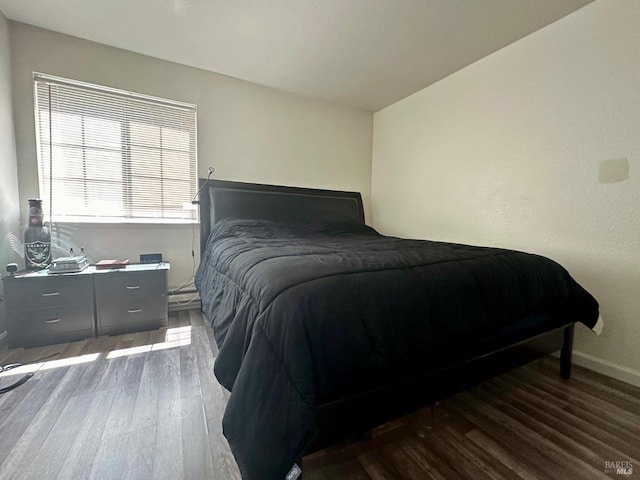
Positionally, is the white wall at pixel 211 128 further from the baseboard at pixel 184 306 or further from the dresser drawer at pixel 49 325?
the dresser drawer at pixel 49 325

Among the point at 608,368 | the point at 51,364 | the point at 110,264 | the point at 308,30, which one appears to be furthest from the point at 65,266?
the point at 608,368

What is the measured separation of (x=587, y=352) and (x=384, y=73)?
2810 mm

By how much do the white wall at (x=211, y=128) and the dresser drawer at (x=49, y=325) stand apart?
62 centimetres

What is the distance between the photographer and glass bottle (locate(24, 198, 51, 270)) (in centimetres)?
220

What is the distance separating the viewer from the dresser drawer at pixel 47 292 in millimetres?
1972

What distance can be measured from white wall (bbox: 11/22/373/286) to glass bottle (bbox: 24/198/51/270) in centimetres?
23

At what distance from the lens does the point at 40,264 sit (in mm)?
2223

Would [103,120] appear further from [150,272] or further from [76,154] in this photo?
[150,272]

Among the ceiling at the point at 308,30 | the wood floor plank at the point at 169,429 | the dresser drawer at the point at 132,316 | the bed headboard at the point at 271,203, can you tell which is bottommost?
the wood floor plank at the point at 169,429

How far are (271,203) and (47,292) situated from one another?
1.93m

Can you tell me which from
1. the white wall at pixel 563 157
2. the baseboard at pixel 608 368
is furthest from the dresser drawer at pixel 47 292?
the baseboard at pixel 608 368

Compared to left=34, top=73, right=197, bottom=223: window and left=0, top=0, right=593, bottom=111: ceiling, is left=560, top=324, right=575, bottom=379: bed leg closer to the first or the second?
left=0, top=0, right=593, bottom=111: ceiling

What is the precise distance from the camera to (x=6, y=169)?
2.14 m

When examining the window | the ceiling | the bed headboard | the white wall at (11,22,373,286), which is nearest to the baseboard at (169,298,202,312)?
the white wall at (11,22,373,286)
